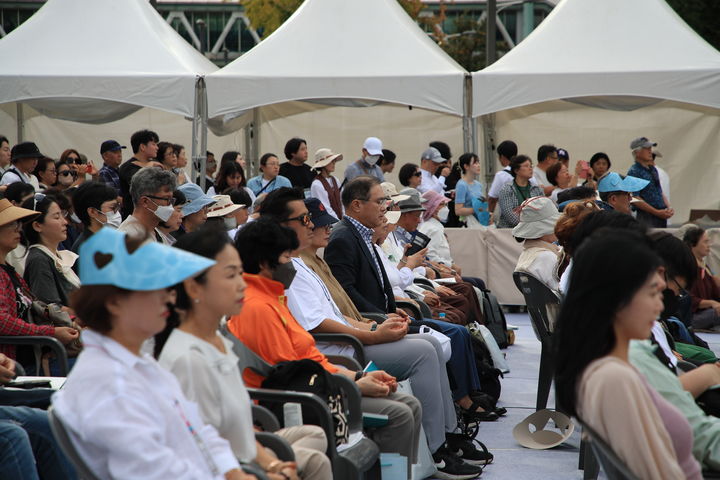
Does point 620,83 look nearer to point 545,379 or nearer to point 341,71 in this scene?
point 341,71

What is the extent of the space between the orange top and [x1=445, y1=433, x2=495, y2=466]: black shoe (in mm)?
1629

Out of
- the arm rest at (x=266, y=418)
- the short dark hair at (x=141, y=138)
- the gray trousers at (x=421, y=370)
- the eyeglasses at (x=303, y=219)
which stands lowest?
the gray trousers at (x=421, y=370)

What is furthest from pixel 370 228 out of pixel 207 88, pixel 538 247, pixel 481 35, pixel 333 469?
pixel 481 35

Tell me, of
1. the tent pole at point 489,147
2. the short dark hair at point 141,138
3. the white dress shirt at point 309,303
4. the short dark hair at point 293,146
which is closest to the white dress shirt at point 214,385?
the white dress shirt at point 309,303

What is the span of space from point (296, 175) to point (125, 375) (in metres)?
9.14

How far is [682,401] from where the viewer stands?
2824 mm

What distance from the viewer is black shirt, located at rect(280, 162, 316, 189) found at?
11391 mm

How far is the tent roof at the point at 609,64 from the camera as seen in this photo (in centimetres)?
1098

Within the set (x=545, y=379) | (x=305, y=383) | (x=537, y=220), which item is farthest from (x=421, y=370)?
(x=537, y=220)

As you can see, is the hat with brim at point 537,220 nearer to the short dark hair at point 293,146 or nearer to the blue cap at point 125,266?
the blue cap at point 125,266

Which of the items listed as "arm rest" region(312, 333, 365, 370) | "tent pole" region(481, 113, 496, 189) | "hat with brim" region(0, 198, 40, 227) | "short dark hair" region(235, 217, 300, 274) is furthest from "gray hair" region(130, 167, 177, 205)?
"tent pole" region(481, 113, 496, 189)

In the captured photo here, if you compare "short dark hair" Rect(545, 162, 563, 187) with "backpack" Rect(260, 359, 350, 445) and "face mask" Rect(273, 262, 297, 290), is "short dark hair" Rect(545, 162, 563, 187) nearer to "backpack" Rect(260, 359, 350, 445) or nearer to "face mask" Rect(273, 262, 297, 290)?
"face mask" Rect(273, 262, 297, 290)

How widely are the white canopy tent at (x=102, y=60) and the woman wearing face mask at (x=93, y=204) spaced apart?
5855 mm

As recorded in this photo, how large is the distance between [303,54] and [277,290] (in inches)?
332
